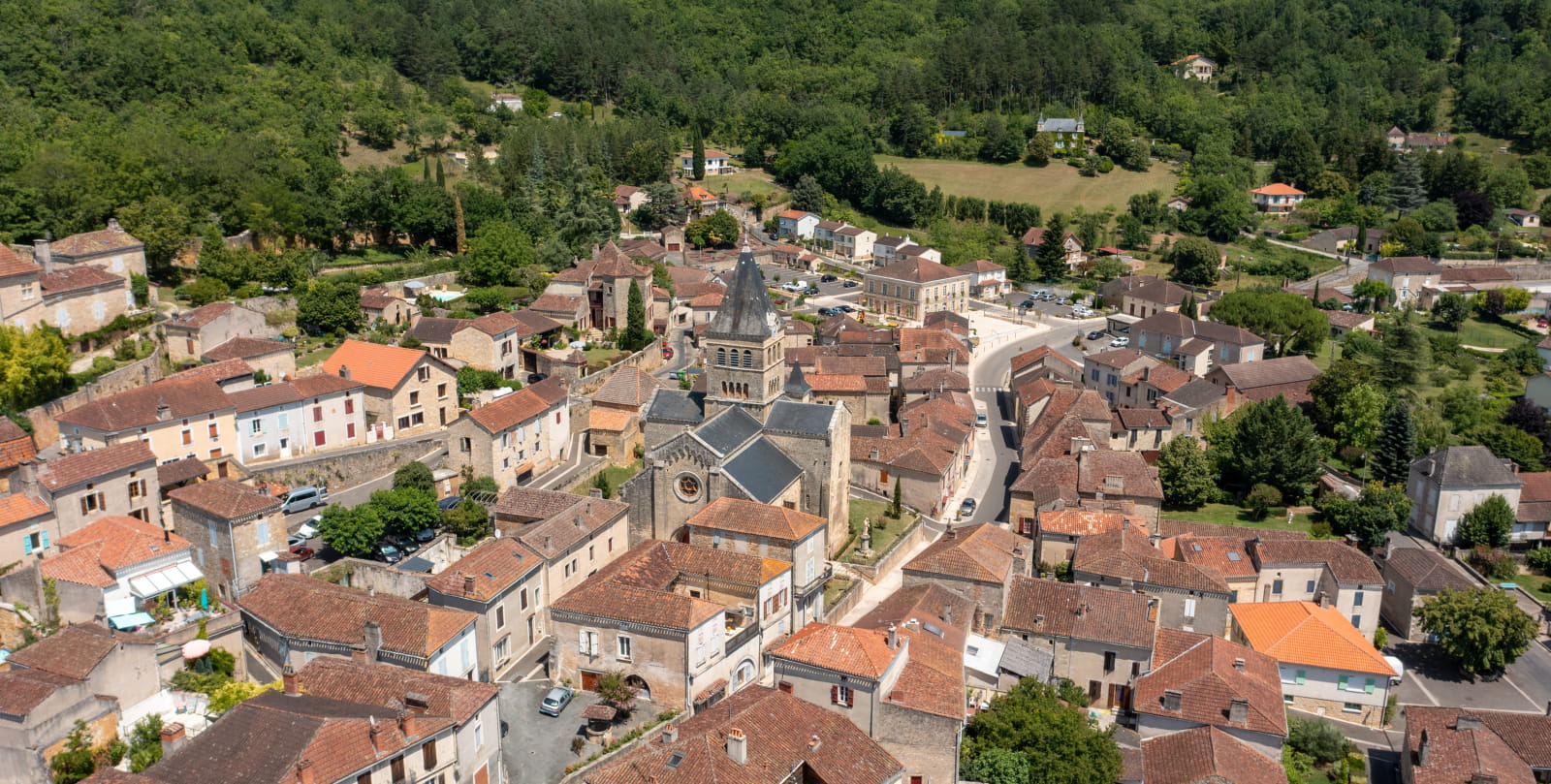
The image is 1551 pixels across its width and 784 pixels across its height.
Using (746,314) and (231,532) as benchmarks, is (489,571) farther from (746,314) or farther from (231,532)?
(746,314)

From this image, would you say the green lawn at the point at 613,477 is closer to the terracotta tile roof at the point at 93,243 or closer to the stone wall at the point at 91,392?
the stone wall at the point at 91,392

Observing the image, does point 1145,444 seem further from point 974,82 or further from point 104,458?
point 974,82

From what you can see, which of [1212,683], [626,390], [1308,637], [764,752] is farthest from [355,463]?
[1308,637]

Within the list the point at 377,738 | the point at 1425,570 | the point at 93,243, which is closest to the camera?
the point at 377,738

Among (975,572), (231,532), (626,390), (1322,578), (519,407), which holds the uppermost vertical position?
(519,407)

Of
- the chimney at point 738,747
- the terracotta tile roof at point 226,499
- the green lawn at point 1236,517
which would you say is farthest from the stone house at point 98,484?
the green lawn at point 1236,517

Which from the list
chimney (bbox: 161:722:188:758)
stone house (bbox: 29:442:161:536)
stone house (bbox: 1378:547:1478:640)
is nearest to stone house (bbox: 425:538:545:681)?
chimney (bbox: 161:722:188:758)
